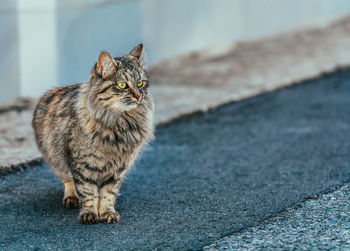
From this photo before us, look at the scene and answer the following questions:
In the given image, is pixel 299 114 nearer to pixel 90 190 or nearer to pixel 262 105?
pixel 262 105

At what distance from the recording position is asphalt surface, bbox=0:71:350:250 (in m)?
4.39

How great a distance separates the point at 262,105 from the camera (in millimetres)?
8555

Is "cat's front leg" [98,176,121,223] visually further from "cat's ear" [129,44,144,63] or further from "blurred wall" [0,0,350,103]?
"blurred wall" [0,0,350,103]

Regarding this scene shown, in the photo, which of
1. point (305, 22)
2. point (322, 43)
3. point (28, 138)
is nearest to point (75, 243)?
point (28, 138)

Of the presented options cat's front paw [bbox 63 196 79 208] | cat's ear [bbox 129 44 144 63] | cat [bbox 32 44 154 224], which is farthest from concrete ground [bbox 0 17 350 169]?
cat's ear [bbox 129 44 144 63]

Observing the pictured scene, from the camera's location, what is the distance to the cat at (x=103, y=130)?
4.59m

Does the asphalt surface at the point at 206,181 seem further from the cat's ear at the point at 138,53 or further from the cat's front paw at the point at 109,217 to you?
the cat's ear at the point at 138,53

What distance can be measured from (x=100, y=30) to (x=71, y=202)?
15.6 feet

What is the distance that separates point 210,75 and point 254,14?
3.01m

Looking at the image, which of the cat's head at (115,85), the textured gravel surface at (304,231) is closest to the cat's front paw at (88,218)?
the cat's head at (115,85)

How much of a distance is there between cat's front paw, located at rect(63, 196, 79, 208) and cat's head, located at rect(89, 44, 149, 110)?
0.92 metres

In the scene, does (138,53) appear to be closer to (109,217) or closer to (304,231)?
(109,217)

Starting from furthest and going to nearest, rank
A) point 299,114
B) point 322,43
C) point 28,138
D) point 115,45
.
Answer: point 322,43
point 115,45
point 299,114
point 28,138

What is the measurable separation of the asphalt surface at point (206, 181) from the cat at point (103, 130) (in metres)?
0.25
